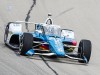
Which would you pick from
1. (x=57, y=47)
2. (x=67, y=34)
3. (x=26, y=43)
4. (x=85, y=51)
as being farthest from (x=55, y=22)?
(x=26, y=43)

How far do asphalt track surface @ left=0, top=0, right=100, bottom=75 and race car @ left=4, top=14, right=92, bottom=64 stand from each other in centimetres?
22

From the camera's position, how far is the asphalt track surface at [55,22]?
35.6 ft

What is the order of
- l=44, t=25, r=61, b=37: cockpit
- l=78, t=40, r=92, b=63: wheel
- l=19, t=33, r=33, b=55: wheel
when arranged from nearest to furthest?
l=19, t=33, r=33, b=55: wheel
l=78, t=40, r=92, b=63: wheel
l=44, t=25, r=61, b=37: cockpit

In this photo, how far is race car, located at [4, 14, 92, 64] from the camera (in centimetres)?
1219

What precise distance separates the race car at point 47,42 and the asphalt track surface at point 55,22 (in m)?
0.22

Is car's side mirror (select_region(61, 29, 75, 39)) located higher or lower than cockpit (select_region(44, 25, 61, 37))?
lower

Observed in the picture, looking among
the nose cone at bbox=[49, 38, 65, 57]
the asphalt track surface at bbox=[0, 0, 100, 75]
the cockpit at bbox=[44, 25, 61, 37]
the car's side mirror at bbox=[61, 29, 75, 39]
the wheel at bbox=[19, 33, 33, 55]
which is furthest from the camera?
the car's side mirror at bbox=[61, 29, 75, 39]

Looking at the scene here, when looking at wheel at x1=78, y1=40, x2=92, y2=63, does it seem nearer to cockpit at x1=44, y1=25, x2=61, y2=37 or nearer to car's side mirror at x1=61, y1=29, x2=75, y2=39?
cockpit at x1=44, y1=25, x2=61, y2=37

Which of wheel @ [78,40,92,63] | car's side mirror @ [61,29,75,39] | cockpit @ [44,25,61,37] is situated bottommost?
wheel @ [78,40,92,63]

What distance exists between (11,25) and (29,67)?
349 cm

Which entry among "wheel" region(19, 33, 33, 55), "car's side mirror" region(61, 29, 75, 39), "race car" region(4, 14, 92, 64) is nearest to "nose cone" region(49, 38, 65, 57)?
"race car" region(4, 14, 92, 64)

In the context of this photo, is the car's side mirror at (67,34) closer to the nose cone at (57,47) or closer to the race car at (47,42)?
the race car at (47,42)

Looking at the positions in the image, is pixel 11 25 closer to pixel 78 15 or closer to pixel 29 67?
pixel 29 67

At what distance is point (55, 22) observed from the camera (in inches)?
723
